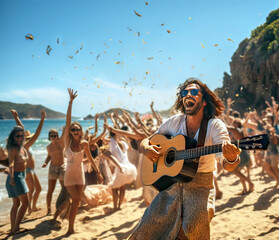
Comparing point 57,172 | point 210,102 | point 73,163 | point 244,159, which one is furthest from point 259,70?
point 210,102

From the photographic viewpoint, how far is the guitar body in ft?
8.33

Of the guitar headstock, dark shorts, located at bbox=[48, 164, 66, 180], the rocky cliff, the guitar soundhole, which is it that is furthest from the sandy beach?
the rocky cliff

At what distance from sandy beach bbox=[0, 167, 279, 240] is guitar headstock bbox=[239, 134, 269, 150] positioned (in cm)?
261

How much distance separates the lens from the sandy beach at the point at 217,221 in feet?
14.6

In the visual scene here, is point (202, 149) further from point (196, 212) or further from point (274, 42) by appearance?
point (274, 42)

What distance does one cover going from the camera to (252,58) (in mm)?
31906

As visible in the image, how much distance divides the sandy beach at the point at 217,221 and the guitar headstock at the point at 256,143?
261 cm

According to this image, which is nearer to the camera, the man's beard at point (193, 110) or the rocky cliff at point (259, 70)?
the man's beard at point (193, 110)

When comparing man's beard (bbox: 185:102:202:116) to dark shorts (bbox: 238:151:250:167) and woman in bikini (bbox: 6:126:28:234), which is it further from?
dark shorts (bbox: 238:151:250:167)

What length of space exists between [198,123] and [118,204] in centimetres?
481

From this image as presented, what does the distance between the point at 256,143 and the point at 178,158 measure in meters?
0.81

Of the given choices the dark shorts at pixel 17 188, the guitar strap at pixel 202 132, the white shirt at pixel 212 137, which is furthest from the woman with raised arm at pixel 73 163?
the guitar strap at pixel 202 132

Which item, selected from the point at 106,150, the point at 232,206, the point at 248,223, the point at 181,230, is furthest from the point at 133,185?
the point at 181,230

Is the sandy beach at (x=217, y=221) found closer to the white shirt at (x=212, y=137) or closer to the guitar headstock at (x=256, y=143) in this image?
the white shirt at (x=212, y=137)
